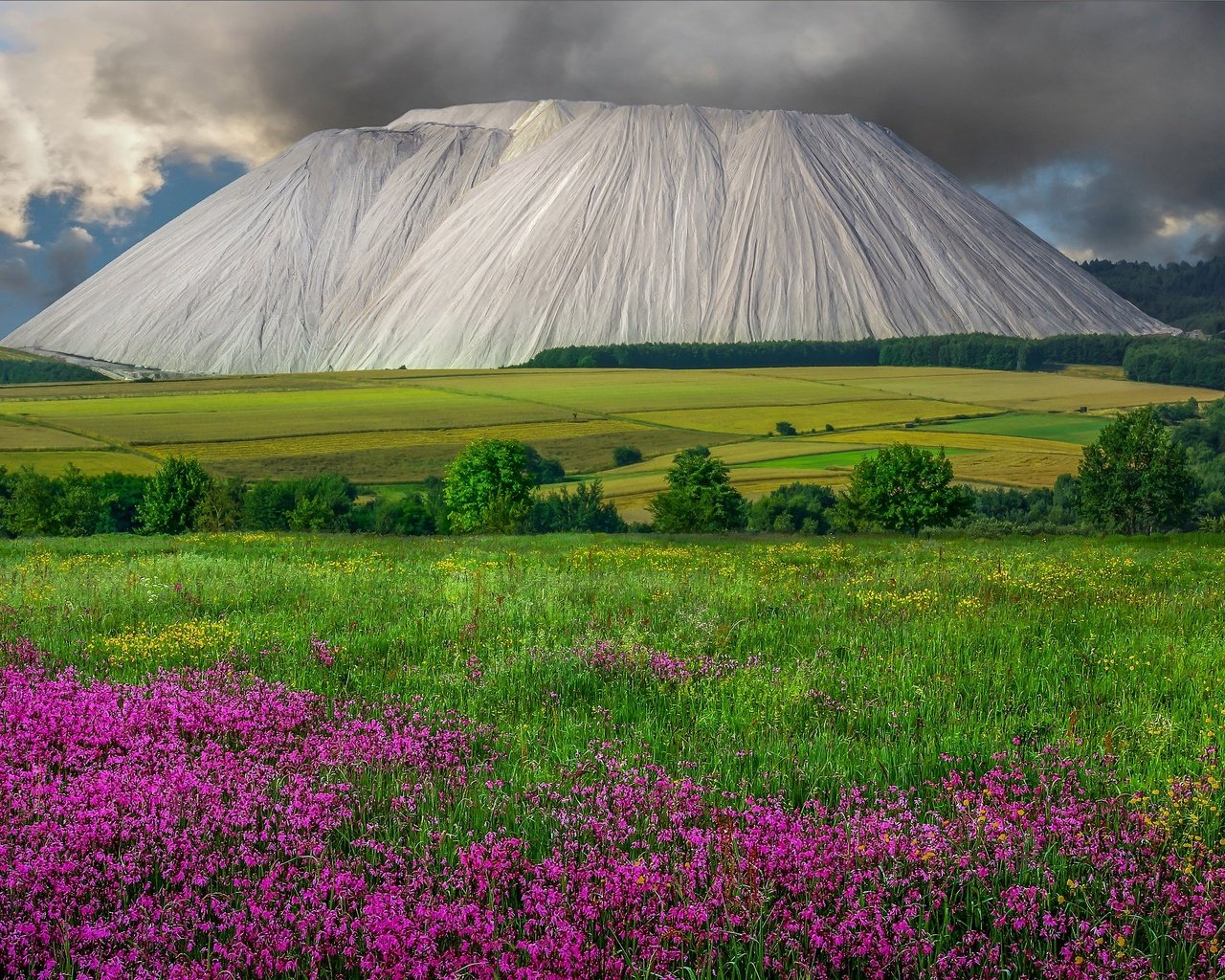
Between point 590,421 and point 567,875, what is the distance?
120490 millimetres

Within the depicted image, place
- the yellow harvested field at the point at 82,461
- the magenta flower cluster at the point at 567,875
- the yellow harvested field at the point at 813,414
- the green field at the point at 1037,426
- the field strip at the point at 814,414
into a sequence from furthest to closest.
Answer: the yellow harvested field at the point at 813,414, the field strip at the point at 814,414, the green field at the point at 1037,426, the yellow harvested field at the point at 82,461, the magenta flower cluster at the point at 567,875

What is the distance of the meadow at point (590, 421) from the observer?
96.4 m

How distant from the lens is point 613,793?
7117mm

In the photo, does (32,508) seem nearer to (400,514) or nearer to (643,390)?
(400,514)

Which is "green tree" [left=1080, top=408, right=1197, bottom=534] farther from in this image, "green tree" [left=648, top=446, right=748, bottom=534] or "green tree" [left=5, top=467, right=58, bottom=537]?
"green tree" [left=5, top=467, right=58, bottom=537]

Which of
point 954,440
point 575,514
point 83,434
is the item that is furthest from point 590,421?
point 83,434

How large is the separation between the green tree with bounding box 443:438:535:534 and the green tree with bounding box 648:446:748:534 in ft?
30.8

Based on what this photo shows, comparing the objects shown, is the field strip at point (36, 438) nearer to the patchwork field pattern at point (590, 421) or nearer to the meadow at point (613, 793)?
the patchwork field pattern at point (590, 421)

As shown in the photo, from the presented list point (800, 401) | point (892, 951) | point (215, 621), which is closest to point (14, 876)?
point (892, 951)

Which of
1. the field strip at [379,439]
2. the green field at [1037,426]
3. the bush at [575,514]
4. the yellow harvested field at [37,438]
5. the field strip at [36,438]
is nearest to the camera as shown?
the bush at [575,514]

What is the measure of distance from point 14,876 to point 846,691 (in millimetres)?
7433

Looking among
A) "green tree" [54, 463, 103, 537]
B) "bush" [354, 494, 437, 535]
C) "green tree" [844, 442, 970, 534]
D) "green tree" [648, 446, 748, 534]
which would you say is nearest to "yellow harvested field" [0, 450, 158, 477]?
"green tree" [54, 463, 103, 537]

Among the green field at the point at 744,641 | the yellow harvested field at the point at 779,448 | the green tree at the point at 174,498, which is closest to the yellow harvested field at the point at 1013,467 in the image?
the yellow harvested field at the point at 779,448

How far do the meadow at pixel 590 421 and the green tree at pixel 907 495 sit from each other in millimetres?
16777
